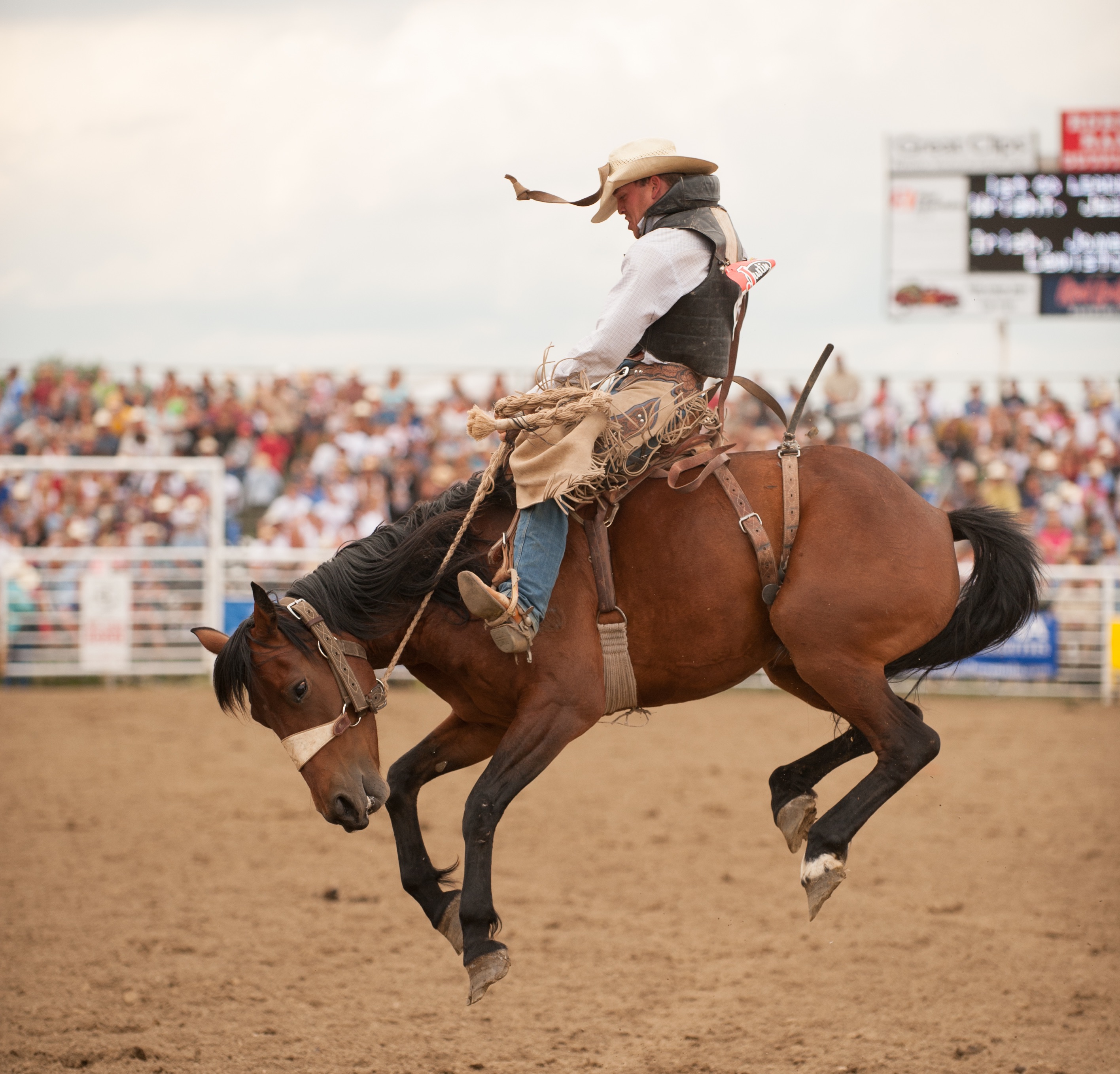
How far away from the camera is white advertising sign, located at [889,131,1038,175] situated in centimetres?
1684

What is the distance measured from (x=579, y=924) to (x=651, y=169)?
4.04 metres

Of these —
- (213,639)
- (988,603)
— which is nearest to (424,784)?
(213,639)

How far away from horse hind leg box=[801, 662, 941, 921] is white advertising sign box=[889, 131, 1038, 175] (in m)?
15.1

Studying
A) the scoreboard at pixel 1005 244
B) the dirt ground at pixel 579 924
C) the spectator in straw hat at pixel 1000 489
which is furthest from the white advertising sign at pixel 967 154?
the dirt ground at pixel 579 924

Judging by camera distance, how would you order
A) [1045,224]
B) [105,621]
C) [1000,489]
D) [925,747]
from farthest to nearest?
[1045,224] < [1000,489] < [105,621] < [925,747]

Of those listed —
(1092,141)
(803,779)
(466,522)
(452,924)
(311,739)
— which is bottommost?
(452,924)

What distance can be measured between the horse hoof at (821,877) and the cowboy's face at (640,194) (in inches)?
82.8

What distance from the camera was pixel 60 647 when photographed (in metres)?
13.8

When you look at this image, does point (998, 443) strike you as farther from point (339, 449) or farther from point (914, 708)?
point (914, 708)

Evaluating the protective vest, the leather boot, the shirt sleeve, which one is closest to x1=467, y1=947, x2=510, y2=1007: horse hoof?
the leather boot

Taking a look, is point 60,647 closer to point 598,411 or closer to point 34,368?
point 34,368

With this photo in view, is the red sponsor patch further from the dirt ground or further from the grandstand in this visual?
the grandstand

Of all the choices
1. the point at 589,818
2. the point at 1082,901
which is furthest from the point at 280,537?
the point at 1082,901

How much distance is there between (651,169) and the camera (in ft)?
12.7
